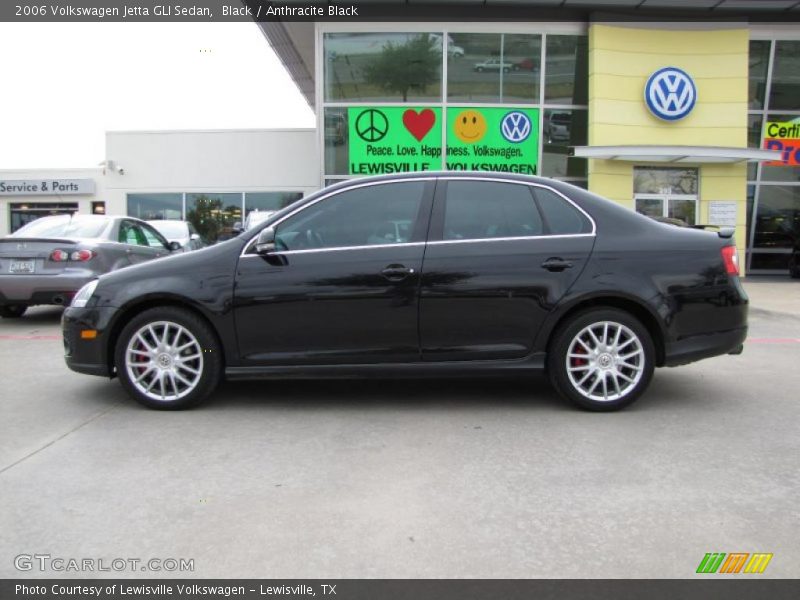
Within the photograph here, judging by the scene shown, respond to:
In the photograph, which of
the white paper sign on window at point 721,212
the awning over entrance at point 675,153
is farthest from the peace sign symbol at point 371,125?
the white paper sign on window at point 721,212

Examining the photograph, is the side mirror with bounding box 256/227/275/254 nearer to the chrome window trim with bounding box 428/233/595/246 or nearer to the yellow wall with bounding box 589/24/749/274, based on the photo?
the chrome window trim with bounding box 428/233/595/246

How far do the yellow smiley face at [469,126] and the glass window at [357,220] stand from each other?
1324 centimetres

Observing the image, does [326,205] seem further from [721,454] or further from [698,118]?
[698,118]

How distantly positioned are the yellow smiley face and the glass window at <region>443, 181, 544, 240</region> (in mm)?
13149

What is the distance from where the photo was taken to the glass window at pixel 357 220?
15.7ft

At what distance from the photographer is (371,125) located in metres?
17.5

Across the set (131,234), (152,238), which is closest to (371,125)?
(152,238)

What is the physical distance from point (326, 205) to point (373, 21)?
14.1 m

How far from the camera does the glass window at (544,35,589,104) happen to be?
17531 millimetres

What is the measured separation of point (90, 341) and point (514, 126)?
1478 cm

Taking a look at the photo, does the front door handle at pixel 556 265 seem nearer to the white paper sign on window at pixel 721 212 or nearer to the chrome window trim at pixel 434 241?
the chrome window trim at pixel 434 241

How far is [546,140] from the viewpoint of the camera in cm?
1786

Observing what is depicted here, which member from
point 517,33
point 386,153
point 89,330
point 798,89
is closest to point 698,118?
point 798,89

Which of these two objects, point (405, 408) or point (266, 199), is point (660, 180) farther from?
point (405, 408)
